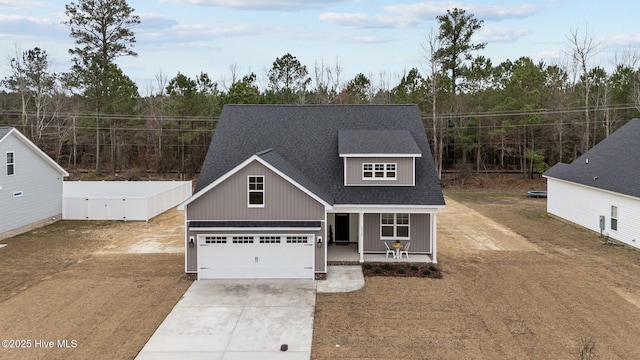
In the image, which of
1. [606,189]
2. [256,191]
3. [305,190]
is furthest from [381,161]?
[606,189]

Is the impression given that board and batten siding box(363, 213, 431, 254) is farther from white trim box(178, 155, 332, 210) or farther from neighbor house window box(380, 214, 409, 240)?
white trim box(178, 155, 332, 210)

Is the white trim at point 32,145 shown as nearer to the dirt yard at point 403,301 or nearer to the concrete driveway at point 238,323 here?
the dirt yard at point 403,301

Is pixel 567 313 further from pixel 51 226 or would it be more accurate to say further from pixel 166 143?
pixel 166 143

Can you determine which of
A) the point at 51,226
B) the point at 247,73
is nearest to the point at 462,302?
the point at 51,226

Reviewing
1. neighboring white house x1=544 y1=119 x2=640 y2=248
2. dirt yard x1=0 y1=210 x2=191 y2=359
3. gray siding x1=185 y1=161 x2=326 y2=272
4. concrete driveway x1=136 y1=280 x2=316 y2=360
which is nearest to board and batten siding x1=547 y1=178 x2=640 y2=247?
neighboring white house x1=544 y1=119 x2=640 y2=248

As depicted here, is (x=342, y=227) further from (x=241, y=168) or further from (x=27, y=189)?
(x=27, y=189)

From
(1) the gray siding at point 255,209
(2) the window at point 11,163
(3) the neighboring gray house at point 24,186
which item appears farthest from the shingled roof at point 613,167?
(2) the window at point 11,163

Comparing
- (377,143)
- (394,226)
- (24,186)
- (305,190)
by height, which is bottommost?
(394,226)
